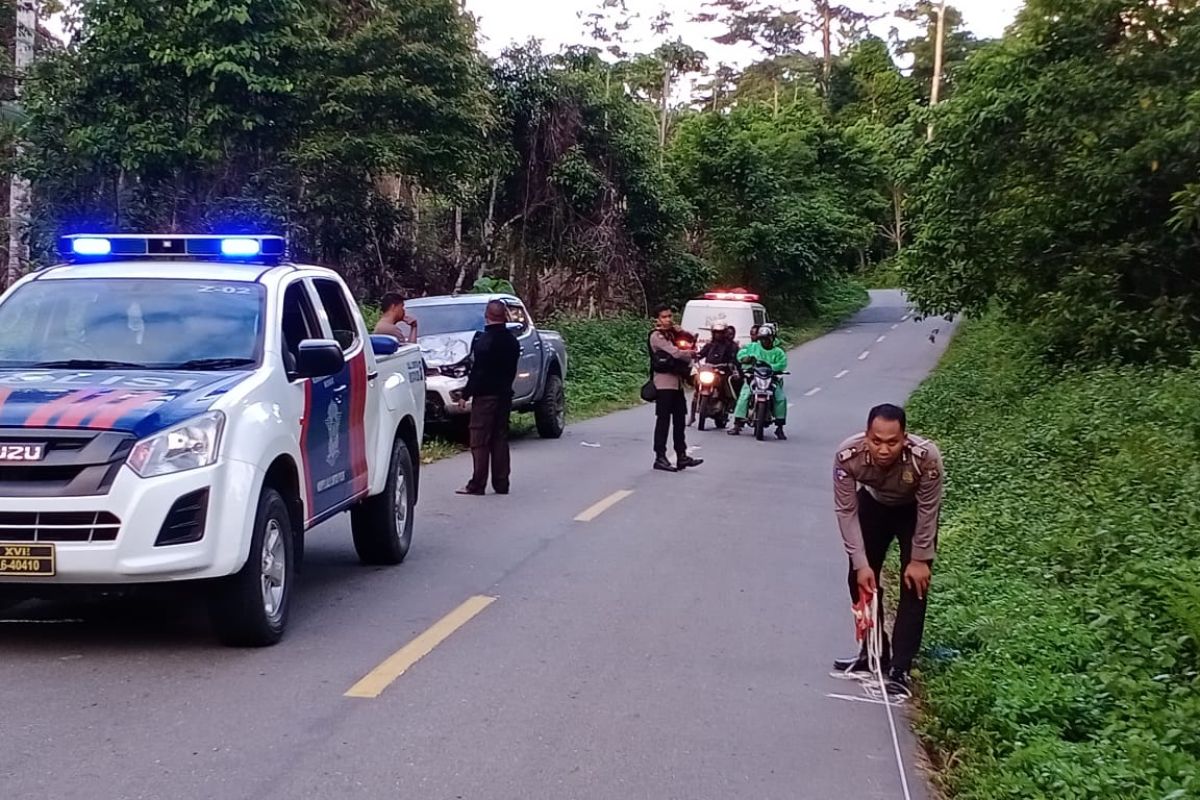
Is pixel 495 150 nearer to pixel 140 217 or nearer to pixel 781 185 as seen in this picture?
pixel 140 217

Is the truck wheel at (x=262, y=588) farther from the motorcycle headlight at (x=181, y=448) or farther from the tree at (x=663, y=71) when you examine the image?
the tree at (x=663, y=71)

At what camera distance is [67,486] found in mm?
6262

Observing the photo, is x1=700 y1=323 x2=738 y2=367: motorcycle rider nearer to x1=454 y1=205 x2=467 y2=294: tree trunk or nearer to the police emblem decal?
x1=454 y1=205 x2=467 y2=294: tree trunk

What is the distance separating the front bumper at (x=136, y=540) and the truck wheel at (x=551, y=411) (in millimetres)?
12550

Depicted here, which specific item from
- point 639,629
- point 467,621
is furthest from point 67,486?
point 639,629

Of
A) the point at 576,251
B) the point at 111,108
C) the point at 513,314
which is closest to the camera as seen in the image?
the point at 513,314

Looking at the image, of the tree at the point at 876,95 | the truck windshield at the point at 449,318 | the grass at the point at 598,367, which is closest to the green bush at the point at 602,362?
the grass at the point at 598,367

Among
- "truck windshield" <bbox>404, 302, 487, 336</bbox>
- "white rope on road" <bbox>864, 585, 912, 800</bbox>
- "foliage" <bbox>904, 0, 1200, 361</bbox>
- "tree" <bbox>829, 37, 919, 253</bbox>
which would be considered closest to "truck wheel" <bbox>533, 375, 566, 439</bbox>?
"truck windshield" <bbox>404, 302, 487, 336</bbox>

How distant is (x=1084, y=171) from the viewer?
19.1 metres

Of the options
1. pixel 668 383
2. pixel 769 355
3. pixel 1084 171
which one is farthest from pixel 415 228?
pixel 1084 171

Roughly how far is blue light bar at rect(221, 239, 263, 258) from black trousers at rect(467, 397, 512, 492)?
5006 mm

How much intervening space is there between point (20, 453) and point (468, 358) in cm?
1095

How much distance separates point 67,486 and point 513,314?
1272cm

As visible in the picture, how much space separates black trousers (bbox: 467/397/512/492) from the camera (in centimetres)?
1323
